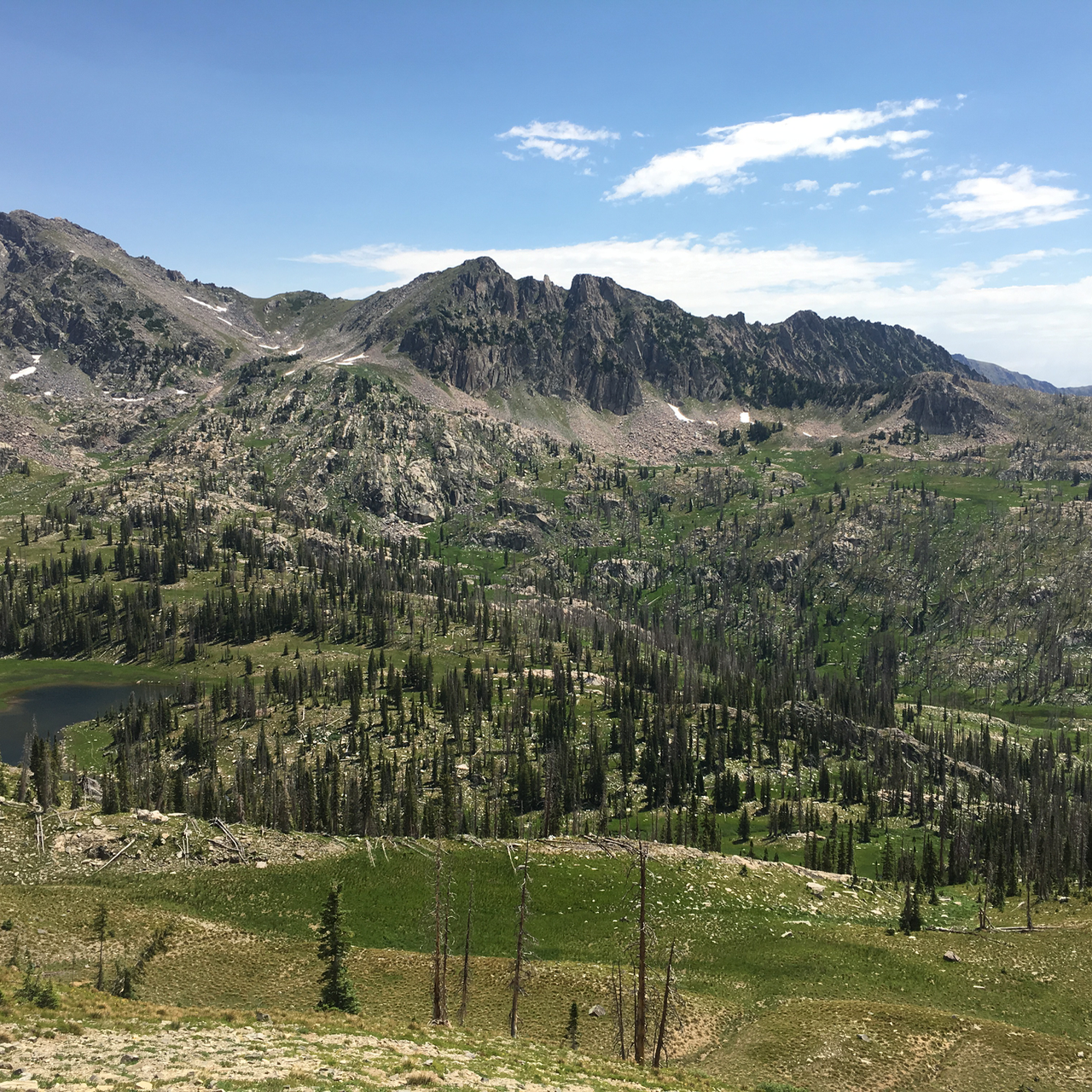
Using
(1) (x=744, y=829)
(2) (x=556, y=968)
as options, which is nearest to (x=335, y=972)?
(2) (x=556, y=968)

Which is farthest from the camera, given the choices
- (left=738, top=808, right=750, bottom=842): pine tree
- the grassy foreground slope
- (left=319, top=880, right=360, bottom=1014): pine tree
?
(left=738, top=808, right=750, bottom=842): pine tree

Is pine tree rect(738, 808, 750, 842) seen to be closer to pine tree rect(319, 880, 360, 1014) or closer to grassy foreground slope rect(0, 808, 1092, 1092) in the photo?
grassy foreground slope rect(0, 808, 1092, 1092)

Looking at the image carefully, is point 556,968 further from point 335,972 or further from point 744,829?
point 744,829

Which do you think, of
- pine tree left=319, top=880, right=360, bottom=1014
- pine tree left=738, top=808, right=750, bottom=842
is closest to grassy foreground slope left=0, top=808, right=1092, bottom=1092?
pine tree left=319, top=880, right=360, bottom=1014

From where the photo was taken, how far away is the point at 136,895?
68812 millimetres

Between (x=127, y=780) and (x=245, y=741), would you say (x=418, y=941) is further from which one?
(x=245, y=741)

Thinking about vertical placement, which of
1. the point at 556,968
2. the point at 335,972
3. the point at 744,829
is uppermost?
the point at 335,972

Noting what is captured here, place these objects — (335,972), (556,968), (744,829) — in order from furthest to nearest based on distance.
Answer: (744,829)
(556,968)
(335,972)

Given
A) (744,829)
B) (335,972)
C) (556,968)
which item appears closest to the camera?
(335,972)

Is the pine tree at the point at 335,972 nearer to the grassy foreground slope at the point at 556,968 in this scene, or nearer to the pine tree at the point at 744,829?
the grassy foreground slope at the point at 556,968

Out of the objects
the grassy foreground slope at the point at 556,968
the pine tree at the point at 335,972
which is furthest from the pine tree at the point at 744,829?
the pine tree at the point at 335,972

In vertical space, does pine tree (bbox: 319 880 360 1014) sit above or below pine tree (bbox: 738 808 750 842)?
above

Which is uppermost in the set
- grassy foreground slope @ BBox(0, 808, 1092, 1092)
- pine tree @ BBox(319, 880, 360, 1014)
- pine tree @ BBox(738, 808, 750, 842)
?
pine tree @ BBox(319, 880, 360, 1014)

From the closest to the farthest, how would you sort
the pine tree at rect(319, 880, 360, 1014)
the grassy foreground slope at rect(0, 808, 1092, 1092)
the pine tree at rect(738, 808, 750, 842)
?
the grassy foreground slope at rect(0, 808, 1092, 1092)
the pine tree at rect(319, 880, 360, 1014)
the pine tree at rect(738, 808, 750, 842)
